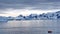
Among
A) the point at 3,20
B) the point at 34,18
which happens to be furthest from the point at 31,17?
the point at 3,20

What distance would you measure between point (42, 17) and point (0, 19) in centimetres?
4667

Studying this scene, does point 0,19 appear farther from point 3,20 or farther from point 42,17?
point 42,17

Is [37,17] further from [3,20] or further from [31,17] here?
[3,20]

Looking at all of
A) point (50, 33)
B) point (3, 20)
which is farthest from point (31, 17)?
point (50, 33)

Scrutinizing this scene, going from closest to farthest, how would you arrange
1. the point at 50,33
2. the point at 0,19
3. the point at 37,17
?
the point at 50,33 < the point at 0,19 < the point at 37,17

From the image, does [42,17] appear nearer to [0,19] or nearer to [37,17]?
[37,17]

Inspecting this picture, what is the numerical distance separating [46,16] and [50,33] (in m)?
140

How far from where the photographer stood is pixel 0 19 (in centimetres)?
10738

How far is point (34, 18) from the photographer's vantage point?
14962cm

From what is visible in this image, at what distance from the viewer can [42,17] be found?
485 ft

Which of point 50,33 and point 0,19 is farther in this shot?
point 0,19

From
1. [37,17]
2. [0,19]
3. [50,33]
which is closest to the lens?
[50,33]

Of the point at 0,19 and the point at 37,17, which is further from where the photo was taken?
the point at 37,17

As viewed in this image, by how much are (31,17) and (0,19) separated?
42497 mm
